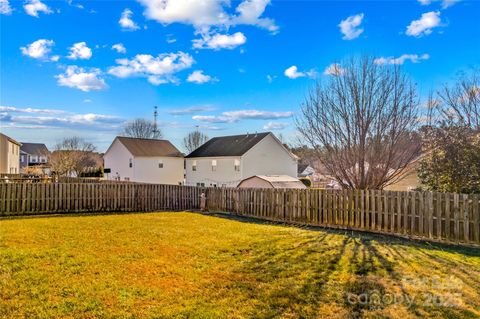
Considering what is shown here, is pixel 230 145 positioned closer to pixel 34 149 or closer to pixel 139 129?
pixel 139 129

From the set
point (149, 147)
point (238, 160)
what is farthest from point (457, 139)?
point (149, 147)

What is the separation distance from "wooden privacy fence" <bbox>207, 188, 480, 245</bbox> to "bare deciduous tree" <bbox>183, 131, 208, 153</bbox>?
51.6 m

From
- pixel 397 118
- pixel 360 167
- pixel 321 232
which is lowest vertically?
pixel 321 232

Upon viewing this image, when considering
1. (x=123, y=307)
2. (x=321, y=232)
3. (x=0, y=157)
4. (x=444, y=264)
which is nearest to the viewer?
(x=123, y=307)

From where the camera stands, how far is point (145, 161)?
38156 mm

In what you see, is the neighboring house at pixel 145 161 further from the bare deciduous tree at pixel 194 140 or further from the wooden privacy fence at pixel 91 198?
the bare deciduous tree at pixel 194 140

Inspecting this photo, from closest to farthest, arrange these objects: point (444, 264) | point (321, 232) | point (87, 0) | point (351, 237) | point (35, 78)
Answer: point (444, 264)
point (351, 237)
point (321, 232)
point (87, 0)
point (35, 78)

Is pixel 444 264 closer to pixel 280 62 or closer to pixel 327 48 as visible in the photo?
pixel 327 48

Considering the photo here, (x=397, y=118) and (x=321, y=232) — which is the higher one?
(x=397, y=118)

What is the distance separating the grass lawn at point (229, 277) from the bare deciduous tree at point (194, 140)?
57.2 meters

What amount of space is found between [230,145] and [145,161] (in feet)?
35.0

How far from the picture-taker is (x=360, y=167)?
1090 centimetres

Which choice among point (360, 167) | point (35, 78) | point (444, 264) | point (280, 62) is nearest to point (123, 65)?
point (35, 78)

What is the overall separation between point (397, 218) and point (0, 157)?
38.1m
